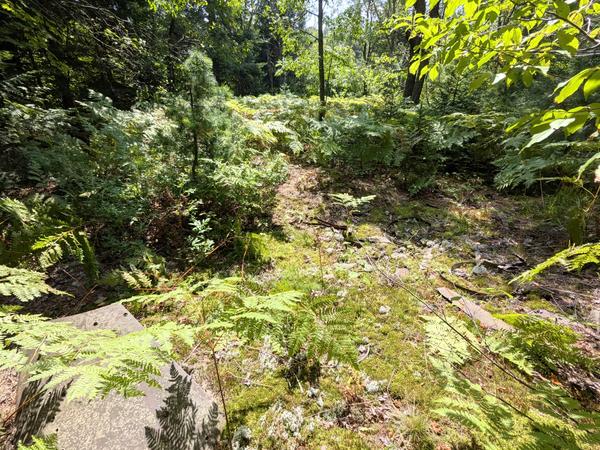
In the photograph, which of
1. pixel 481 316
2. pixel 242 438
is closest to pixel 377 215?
pixel 481 316

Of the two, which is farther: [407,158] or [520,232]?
[407,158]

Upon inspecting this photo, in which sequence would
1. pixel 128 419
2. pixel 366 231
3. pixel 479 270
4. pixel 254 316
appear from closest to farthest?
pixel 254 316 < pixel 128 419 < pixel 479 270 < pixel 366 231

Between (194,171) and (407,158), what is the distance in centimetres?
408

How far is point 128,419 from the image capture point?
1617 millimetres

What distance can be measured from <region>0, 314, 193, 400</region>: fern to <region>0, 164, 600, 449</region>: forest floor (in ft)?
2.86

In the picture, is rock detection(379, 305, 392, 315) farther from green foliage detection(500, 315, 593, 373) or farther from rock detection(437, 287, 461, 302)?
green foliage detection(500, 315, 593, 373)

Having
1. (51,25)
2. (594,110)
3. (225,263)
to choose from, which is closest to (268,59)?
(51,25)

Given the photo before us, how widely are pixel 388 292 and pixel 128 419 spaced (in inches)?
96.4

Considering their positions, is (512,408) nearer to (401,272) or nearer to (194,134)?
(401,272)

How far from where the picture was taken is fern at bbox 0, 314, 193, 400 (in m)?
1.07

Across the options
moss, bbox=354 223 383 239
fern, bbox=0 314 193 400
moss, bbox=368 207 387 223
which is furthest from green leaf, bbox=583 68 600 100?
moss, bbox=368 207 387 223

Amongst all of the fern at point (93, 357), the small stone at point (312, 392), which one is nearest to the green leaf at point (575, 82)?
the fern at point (93, 357)

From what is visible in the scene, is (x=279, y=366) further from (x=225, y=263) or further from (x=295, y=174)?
(x=295, y=174)

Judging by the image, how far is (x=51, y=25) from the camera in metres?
4.08
